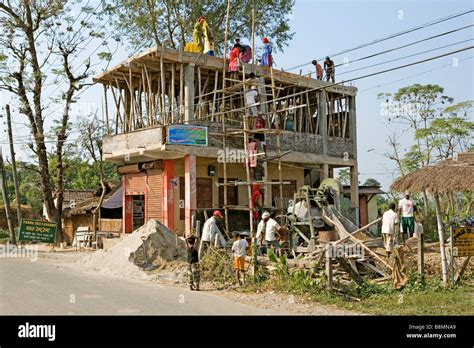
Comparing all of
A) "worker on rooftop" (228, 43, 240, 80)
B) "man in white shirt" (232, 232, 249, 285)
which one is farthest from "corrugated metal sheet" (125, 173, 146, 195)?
"man in white shirt" (232, 232, 249, 285)

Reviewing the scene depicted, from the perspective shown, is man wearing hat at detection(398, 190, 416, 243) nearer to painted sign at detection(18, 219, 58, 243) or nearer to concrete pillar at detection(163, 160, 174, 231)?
concrete pillar at detection(163, 160, 174, 231)

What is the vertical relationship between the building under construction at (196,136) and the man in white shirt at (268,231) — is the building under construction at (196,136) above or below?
above

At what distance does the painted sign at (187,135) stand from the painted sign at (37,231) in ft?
26.6

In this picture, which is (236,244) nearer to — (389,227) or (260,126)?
(389,227)

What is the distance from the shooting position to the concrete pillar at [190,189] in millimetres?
19391

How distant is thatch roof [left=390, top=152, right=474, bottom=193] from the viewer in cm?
1180

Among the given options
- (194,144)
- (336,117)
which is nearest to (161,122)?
(194,144)

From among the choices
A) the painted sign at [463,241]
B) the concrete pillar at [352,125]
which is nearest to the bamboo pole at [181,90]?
the concrete pillar at [352,125]

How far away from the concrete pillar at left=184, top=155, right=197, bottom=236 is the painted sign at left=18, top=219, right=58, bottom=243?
7.39 m

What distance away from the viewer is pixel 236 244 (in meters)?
13.0

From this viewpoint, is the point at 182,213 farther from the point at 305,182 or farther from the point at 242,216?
the point at 305,182

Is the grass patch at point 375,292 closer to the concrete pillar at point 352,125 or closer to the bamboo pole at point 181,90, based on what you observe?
the bamboo pole at point 181,90

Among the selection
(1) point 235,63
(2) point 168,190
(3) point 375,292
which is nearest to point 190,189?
(2) point 168,190

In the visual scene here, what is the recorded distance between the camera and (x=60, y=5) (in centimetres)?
2661
